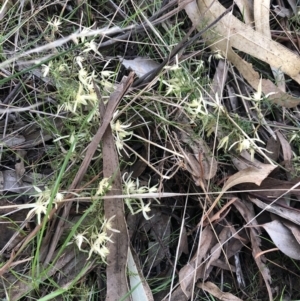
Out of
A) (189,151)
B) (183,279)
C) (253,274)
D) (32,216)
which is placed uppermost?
(32,216)

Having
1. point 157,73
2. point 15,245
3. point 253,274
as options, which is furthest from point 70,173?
point 253,274

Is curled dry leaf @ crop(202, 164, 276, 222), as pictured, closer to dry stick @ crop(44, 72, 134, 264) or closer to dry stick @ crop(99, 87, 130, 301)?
dry stick @ crop(99, 87, 130, 301)

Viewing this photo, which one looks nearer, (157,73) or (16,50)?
(157,73)

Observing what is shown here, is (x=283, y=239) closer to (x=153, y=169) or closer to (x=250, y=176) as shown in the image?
(x=250, y=176)

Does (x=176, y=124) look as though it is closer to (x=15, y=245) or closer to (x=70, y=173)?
(x=70, y=173)

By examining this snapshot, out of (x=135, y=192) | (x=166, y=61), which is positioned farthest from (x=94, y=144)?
(x=166, y=61)

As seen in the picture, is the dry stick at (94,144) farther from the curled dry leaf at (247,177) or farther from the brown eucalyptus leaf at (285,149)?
the brown eucalyptus leaf at (285,149)

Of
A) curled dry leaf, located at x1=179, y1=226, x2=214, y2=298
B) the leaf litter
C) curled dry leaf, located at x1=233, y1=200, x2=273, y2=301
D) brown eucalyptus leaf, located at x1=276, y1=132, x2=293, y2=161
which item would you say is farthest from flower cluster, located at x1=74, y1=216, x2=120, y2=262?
brown eucalyptus leaf, located at x1=276, y1=132, x2=293, y2=161
